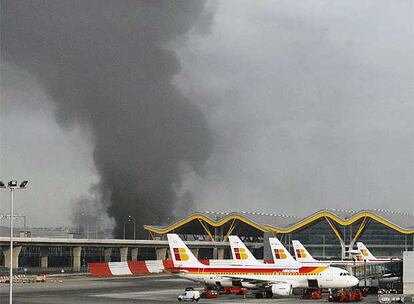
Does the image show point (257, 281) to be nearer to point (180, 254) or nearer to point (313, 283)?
point (313, 283)

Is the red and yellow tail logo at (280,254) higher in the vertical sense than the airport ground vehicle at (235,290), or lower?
higher

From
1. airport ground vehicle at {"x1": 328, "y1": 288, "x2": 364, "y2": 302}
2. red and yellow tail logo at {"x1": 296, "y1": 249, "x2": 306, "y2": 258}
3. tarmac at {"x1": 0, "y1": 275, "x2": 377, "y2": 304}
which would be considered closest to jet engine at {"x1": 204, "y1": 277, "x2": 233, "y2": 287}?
tarmac at {"x1": 0, "y1": 275, "x2": 377, "y2": 304}

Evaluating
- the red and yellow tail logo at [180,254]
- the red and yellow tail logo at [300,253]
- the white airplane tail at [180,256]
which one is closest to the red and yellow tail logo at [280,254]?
the red and yellow tail logo at [300,253]

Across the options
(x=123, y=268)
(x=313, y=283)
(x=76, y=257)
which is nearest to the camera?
(x=313, y=283)

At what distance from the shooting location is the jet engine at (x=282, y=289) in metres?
83.6

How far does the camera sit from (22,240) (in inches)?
6442

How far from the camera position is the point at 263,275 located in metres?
87.6

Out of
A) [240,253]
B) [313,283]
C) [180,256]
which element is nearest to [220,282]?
[180,256]

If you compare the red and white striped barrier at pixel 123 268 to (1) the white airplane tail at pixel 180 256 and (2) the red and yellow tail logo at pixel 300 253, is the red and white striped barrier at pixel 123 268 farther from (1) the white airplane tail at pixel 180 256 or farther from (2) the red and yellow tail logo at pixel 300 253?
(1) the white airplane tail at pixel 180 256

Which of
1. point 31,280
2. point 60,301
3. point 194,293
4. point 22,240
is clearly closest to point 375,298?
point 194,293

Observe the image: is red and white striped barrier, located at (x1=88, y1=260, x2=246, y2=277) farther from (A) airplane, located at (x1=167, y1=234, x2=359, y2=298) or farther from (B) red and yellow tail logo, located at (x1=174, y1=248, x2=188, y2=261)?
(A) airplane, located at (x1=167, y1=234, x2=359, y2=298)

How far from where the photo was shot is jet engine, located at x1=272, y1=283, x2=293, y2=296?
83.6 m

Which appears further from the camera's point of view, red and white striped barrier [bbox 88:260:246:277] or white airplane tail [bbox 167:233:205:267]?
red and white striped barrier [bbox 88:260:246:277]

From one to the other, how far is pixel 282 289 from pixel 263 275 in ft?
14.5
